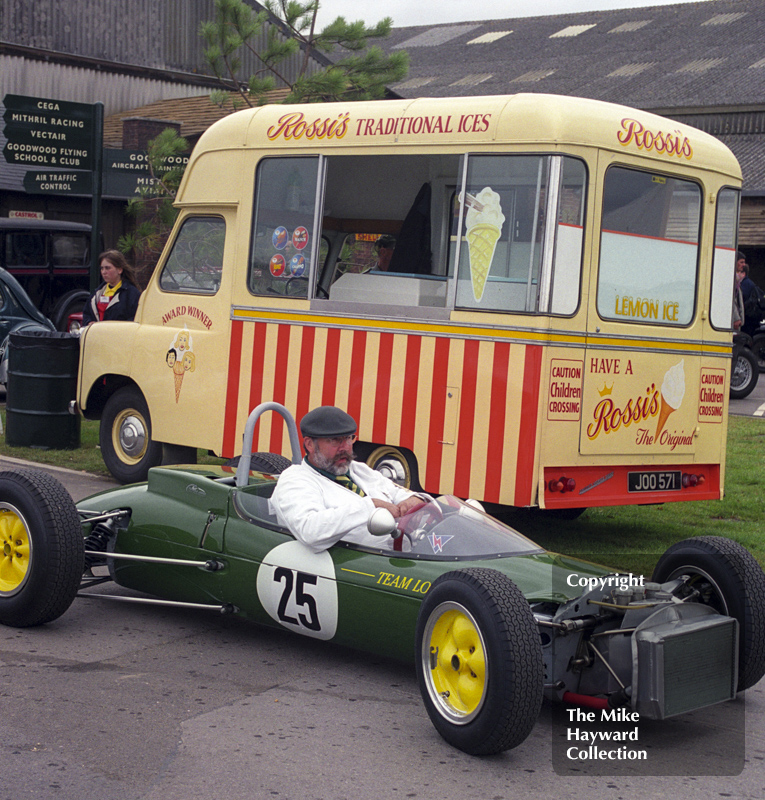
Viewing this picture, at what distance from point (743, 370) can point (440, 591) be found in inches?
535

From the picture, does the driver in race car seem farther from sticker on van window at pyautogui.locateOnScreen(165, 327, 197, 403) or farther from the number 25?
sticker on van window at pyautogui.locateOnScreen(165, 327, 197, 403)

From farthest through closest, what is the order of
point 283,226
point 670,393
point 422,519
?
point 283,226 → point 670,393 → point 422,519

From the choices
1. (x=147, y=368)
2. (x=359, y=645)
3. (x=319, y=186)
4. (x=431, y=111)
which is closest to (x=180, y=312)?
(x=147, y=368)

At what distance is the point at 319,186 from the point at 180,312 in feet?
5.86

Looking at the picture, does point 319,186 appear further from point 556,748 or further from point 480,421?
point 556,748

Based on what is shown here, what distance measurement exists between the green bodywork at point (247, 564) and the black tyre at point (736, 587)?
1.33 ft

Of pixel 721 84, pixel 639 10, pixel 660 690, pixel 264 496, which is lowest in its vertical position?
pixel 660 690

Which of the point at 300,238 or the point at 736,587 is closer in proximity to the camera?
the point at 736,587

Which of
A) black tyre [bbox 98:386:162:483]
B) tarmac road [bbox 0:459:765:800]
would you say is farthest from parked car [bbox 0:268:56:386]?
tarmac road [bbox 0:459:765:800]

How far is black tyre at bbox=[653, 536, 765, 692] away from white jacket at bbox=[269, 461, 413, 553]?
1360 mm

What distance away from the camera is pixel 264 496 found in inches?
230

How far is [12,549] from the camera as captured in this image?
5777 mm

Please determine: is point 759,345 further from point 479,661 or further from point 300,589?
point 479,661

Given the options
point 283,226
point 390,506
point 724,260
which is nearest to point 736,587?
point 390,506
